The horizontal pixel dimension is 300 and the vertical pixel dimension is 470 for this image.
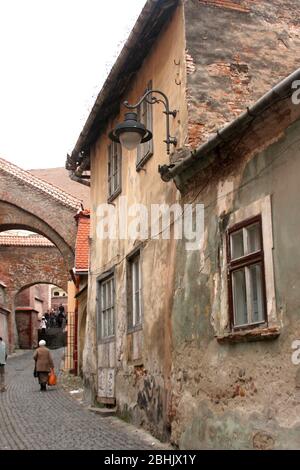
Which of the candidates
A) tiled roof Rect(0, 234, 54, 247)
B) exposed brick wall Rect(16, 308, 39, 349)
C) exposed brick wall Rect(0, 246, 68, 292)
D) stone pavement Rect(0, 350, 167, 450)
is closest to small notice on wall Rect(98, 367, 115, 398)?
stone pavement Rect(0, 350, 167, 450)

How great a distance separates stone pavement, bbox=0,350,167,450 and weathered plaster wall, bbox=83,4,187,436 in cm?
36

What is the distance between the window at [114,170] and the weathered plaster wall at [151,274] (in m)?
0.28

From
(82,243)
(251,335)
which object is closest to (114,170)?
(251,335)

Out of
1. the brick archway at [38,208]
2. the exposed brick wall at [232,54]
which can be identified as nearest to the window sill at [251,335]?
the exposed brick wall at [232,54]

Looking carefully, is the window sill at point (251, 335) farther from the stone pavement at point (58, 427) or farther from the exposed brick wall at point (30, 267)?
the exposed brick wall at point (30, 267)

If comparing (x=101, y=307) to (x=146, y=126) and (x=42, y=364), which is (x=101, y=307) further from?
(x=42, y=364)

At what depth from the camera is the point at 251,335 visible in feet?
19.7

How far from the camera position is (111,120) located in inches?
491

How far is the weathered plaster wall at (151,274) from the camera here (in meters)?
8.72

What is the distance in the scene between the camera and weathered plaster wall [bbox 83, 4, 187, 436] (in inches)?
343

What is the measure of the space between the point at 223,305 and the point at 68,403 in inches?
316

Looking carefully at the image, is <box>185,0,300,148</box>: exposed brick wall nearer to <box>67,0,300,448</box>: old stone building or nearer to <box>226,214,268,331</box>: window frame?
<box>67,0,300,448</box>: old stone building
